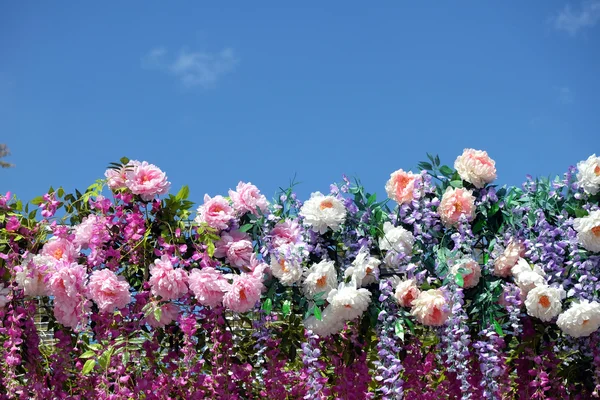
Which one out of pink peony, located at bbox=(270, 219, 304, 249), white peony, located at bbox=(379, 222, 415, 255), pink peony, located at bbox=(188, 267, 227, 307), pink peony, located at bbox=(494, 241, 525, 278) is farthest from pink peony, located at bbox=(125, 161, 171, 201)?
pink peony, located at bbox=(494, 241, 525, 278)

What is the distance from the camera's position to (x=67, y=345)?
365 centimetres

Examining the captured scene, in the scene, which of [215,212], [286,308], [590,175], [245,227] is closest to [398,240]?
[286,308]

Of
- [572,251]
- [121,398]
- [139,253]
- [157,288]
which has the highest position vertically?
[572,251]

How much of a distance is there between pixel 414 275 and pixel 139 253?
4.63ft

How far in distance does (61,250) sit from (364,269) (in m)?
1.55

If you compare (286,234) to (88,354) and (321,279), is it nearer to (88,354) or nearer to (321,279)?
(321,279)

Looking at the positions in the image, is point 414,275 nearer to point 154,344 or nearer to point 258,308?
point 258,308

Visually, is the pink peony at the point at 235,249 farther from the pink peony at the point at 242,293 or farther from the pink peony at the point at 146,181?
the pink peony at the point at 146,181

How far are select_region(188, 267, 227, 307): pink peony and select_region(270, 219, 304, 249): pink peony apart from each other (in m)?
0.34

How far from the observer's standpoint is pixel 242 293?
11.2ft

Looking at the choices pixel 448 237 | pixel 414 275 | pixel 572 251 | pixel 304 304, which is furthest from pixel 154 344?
pixel 572 251

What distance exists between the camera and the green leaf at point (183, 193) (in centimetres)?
365

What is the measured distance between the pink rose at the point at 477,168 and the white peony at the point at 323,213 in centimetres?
71

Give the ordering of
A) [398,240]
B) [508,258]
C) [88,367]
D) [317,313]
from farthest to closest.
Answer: [508,258]
[398,240]
[317,313]
[88,367]
